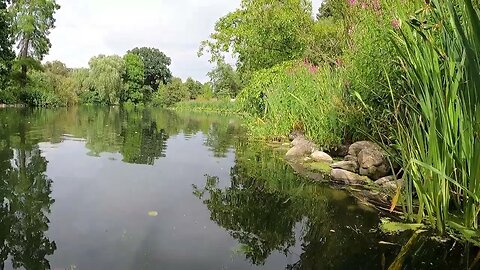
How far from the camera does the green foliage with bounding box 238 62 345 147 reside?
7734 mm

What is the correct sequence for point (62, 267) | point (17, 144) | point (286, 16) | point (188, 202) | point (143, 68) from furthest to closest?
point (143, 68), point (286, 16), point (17, 144), point (188, 202), point (62, 267)

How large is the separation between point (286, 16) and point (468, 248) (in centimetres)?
1131

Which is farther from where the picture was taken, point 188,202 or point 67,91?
point 67,91

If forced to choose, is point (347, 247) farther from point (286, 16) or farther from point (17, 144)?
point (286, 16)

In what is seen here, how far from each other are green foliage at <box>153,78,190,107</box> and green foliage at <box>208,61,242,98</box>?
5.24 metres

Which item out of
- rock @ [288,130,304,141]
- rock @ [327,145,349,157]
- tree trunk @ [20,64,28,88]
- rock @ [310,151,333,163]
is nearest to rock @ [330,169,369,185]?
rock @ [310,151,333,163]

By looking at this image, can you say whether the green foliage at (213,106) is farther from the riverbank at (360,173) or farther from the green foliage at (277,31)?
the riverbank at (360,173)

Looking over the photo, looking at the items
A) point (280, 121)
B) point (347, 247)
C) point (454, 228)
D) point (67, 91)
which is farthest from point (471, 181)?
point (67, 91)

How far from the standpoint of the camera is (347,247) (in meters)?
3.29

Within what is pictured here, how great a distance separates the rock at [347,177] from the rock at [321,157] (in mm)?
1346

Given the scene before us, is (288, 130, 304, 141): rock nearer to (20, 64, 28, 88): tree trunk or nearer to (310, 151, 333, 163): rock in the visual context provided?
(310, 151, 333, 163): rock

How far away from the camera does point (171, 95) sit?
54250 millimetres

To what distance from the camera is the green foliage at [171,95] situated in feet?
178

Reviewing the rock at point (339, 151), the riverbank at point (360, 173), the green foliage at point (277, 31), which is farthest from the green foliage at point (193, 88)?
the riverbank at point (360, 173)
